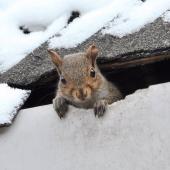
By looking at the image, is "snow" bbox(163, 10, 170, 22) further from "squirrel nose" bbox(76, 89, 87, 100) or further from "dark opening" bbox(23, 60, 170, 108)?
"squirrel nose" bbox(76, 89, 87, 100)

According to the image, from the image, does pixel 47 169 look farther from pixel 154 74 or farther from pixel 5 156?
pixel 154 74

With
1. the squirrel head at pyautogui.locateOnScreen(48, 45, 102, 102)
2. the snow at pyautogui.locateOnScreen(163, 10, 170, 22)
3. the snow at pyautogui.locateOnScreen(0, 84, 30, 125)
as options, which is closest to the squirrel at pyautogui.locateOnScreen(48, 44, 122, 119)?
the squirrel head at pyautogui.locateOnScreen(48, 45, 102, 102)

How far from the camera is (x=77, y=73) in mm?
3682

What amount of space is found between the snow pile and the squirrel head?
186 millimetres

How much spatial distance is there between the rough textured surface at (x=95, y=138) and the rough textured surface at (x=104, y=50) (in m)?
0.19

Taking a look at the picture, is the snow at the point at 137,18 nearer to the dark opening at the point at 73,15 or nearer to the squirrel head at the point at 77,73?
the squirrel head at the point at 77,73

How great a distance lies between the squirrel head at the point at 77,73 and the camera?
3.59 metres

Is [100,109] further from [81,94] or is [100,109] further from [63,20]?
[63,20]

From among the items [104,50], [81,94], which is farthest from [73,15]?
[81,94]

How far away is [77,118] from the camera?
3.57 metres

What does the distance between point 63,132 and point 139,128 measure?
0.45 meters

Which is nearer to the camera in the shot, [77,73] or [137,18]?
[77,73]

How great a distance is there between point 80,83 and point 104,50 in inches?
10.0

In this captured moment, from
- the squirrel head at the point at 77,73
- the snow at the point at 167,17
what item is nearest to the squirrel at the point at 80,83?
the squirrel head at the point at 77,73
